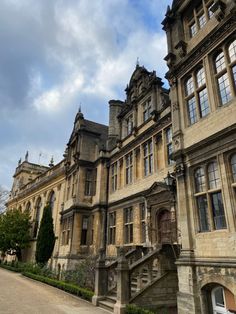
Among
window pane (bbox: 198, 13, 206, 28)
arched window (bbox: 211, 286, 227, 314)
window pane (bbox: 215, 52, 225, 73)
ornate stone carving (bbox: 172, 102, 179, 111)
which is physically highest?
window pane (bbox: 198, 13, 206, 28)

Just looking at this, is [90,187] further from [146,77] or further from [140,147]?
[146,77]

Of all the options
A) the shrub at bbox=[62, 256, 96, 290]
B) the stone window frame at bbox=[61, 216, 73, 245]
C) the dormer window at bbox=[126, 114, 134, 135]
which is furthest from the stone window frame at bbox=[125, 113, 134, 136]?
the shrub at bbox=[62, 256, 96, 290]

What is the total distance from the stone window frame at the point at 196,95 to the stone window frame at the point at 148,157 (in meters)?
5.18

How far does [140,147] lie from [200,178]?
779cm

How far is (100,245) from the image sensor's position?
61.3 ft

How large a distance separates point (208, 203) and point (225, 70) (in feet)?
15.0

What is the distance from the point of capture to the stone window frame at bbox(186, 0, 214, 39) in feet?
34.2

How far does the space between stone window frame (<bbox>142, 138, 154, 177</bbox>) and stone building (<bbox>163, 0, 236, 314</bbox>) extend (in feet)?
15.8

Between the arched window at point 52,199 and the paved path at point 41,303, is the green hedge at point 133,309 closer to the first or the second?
the paved path at point 41,303

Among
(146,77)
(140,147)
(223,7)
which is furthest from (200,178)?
(146,77)

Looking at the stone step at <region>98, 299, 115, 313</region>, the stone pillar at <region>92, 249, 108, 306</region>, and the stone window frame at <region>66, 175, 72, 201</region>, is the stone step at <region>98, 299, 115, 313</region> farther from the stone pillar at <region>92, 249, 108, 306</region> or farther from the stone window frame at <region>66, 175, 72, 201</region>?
the stone window frame at <region>66, 175, 72, 201</region>

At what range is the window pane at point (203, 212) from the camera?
866 cm

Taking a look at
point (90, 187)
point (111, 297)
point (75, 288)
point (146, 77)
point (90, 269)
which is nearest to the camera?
point (111, 297)

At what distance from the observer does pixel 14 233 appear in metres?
30.5
